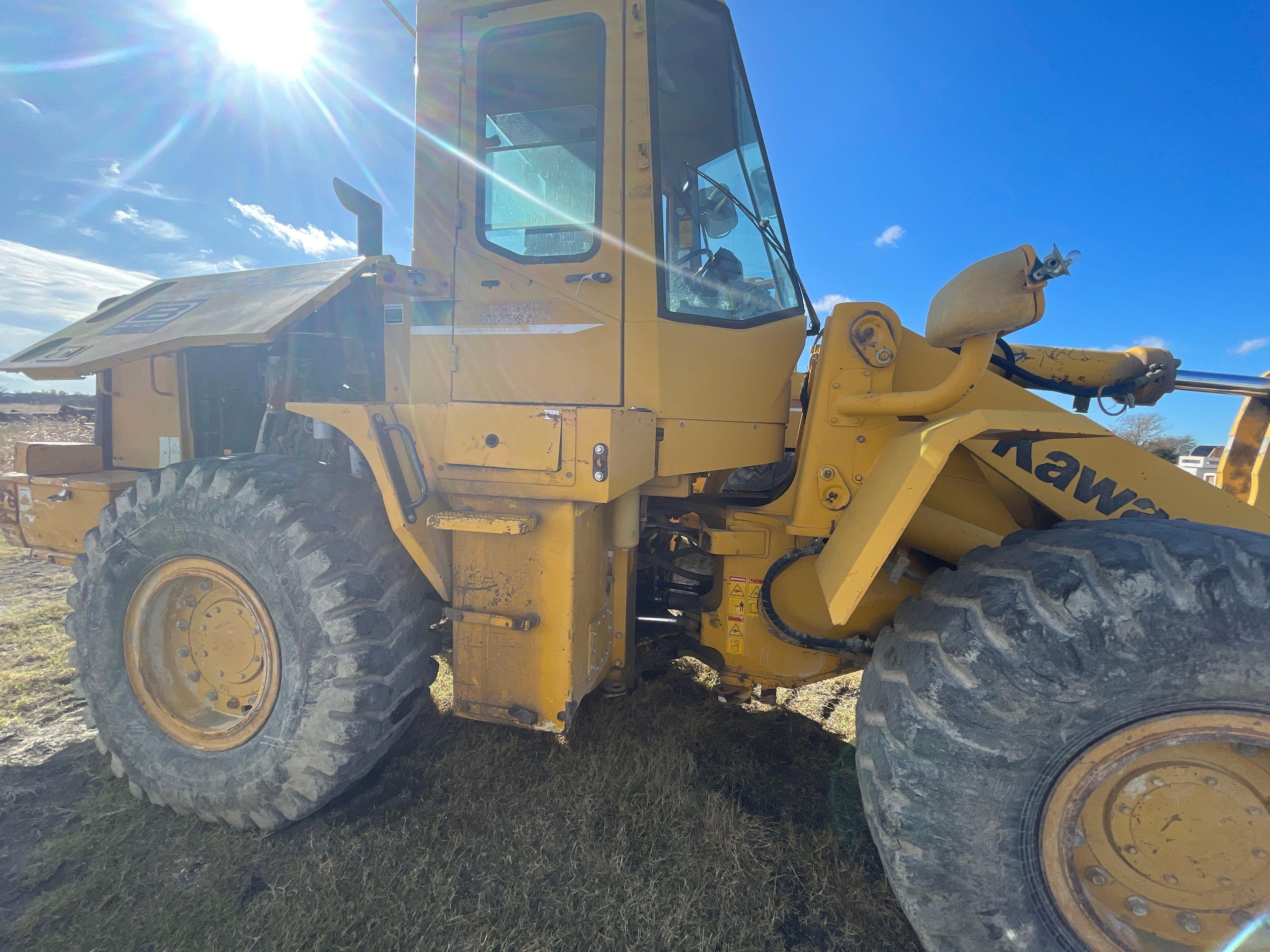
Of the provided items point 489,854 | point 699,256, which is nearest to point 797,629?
point 489,854

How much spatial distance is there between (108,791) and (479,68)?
3467 millimetres

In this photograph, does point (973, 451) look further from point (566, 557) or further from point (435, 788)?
point (435, 788)

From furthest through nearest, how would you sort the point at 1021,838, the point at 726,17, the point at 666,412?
the point at 726,17, the point at 666,412, the point at 1021,838

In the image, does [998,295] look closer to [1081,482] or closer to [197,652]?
[1081,482]

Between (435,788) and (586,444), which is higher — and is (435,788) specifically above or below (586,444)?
below

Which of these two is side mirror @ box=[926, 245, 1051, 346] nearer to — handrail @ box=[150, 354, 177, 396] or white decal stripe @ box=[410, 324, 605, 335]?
white decal stripe @ box=[410, 324, 605, 335]

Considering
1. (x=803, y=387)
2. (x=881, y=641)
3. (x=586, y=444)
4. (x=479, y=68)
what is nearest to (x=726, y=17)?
(x=479, y=68)

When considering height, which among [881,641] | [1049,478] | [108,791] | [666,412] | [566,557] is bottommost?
[108,791]

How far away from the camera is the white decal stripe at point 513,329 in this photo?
2.23 metres

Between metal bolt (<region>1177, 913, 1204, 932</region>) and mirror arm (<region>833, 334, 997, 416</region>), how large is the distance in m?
1.54

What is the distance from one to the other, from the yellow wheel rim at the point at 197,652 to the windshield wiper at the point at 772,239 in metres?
2.60

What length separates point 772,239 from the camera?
284 centimetres

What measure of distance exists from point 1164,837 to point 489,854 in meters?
2.12

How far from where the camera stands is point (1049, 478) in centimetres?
229
